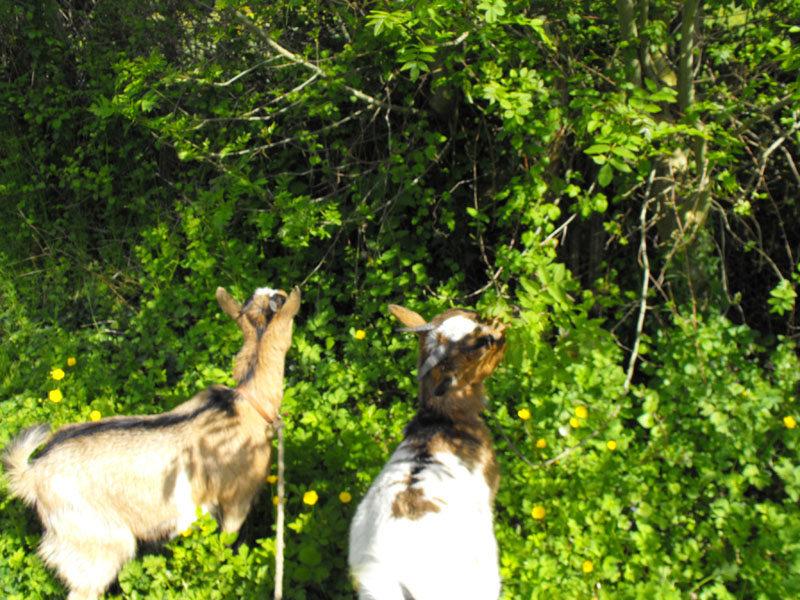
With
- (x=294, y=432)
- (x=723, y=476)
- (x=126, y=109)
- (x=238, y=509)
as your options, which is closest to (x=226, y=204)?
(x=126, y=109)

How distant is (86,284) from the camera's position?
5570mm

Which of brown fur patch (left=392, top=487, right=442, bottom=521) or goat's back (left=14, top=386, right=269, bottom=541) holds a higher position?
brown fur patch (left=392, top=487, right=442, bottom=521)

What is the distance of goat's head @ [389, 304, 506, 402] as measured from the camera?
9.81 feet

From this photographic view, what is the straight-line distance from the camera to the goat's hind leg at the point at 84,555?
2836mm

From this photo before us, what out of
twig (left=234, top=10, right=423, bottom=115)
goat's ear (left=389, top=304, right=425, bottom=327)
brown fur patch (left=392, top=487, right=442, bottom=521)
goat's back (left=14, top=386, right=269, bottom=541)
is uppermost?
twig (left=234, top=10, right=423, bottom=115)

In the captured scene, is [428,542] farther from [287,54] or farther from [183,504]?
[287,54]

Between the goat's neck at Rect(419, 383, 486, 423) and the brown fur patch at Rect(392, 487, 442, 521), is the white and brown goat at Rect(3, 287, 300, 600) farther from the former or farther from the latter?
the brown fur patch at Rect(392, 487, 442, 521)

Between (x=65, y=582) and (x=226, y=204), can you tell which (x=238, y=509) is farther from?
(x=226, y=204)

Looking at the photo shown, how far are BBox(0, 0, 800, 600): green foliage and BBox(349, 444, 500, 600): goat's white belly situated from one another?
1.37 ft

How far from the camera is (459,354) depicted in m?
3.00

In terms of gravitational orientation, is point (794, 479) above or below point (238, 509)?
above

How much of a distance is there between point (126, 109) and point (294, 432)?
7.35 ft

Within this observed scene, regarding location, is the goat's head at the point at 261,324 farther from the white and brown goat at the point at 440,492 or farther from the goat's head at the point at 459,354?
the goat's head at the point at 459,354

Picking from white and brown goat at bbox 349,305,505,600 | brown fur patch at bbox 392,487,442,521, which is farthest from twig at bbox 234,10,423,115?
brown fur patch at bbox 392,487,442,521
